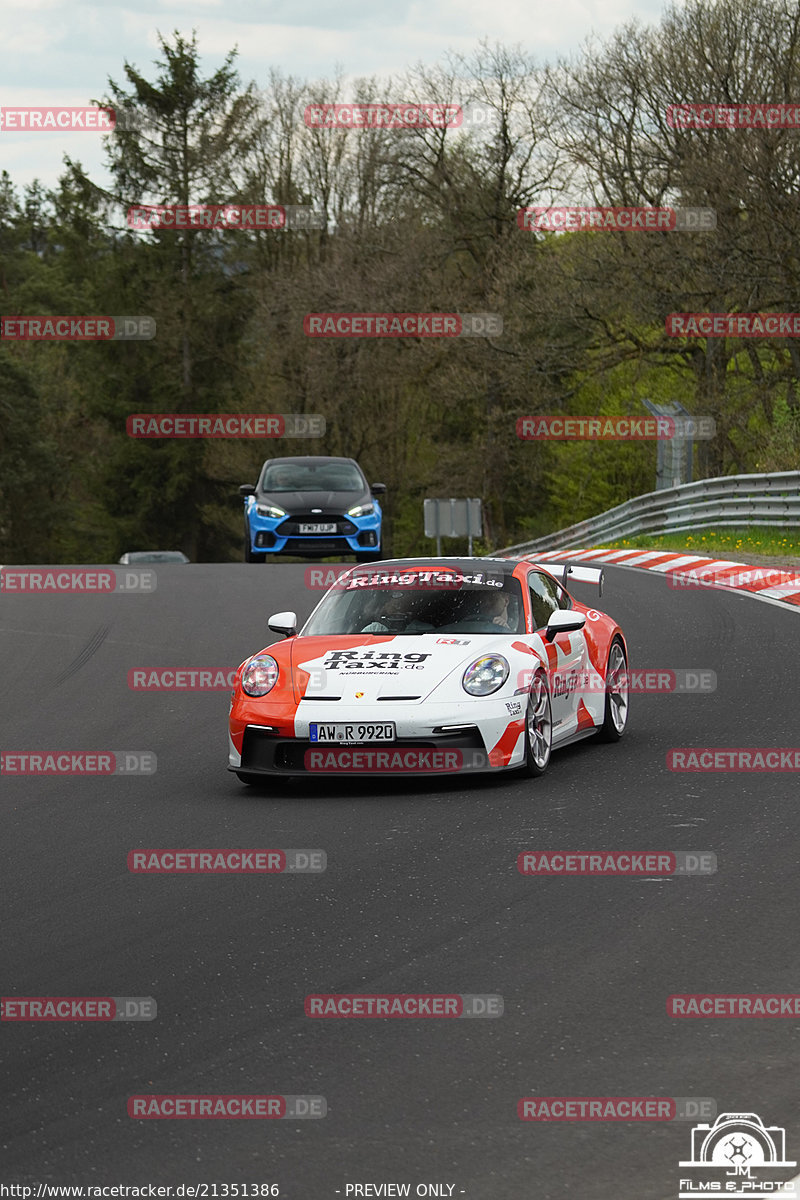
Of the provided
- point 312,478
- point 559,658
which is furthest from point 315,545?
point 559,658

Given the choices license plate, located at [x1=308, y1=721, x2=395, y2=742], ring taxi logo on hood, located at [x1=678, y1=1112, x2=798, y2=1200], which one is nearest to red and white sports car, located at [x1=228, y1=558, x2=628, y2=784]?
license plate, located at [x1=308, y1=721, x2=395, y2=742]

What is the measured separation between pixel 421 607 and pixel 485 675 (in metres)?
1.11

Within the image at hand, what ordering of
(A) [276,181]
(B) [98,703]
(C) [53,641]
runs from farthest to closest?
(A) [276,181] < (C) [53,641] < (B) [98,703]

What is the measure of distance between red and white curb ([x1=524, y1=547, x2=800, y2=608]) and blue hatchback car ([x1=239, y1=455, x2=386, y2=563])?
2.60 metres

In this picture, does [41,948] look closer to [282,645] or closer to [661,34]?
[282,645]

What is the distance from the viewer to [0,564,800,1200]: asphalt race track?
4.09m

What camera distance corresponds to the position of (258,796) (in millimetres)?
9047

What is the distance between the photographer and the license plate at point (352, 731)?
348 inches

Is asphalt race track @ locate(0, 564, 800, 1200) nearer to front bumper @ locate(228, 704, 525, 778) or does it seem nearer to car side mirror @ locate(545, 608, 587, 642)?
front bumper @ locate(228, 704, 525, 778)

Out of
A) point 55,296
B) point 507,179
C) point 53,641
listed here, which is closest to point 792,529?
point 53,641

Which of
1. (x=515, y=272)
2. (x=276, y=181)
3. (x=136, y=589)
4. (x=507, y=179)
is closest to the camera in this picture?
(x=136, y=589)

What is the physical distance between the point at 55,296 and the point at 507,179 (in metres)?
30.0

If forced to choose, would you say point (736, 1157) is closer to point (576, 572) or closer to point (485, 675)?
point (485, 675)

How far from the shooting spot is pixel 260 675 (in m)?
9.44
